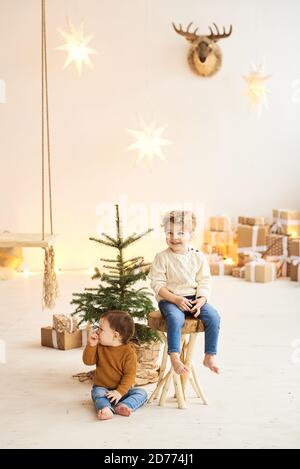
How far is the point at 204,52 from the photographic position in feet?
22.1

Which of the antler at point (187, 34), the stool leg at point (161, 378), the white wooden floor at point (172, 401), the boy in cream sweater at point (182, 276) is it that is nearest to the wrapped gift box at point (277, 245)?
the white wooden floor at point (172, 401)

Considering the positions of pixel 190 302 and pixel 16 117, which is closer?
pixel 190 302

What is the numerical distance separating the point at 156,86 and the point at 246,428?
4.39 metres

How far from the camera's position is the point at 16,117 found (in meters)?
6.81

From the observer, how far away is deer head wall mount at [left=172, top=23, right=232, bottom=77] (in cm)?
672

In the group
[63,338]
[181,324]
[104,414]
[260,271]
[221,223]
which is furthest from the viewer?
[221,223]

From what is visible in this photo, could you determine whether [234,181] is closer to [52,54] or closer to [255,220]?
[255,220]

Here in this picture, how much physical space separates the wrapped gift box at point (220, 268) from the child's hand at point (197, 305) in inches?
130

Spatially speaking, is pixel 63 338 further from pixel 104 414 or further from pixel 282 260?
pixel 282 260

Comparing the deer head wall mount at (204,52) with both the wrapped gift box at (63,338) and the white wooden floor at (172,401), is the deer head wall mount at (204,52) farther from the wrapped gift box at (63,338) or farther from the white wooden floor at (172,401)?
the wrapped gift box at (63,338)

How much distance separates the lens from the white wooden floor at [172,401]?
3.04 metres

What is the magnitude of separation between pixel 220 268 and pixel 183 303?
3.40 meters

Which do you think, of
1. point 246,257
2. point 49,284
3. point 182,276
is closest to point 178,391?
point 182,276
